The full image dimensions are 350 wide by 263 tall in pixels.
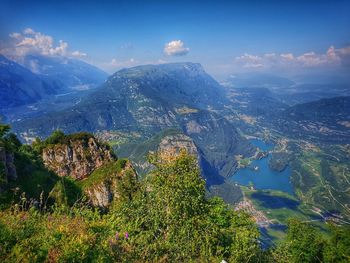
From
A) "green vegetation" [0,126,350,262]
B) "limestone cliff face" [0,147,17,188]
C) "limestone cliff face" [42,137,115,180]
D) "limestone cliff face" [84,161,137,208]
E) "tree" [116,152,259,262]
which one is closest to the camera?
"green vegetation" [0,126,350,262]

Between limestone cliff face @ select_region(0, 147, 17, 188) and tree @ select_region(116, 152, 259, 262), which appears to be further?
limestone cliff face @ select_region(0, 147, 17, 188)

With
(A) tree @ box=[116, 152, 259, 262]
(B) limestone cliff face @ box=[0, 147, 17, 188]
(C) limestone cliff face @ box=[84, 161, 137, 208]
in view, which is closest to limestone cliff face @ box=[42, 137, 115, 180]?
(C) limestone cliff face @ box=[84, 161, 137, 208]

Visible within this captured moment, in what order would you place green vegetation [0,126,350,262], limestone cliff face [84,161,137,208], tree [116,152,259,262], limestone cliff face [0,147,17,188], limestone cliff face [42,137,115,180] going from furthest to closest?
limestone cliff face [42,137,115,180] < limestone cliff face [84,161,137,208] < limestone cliff face [0,147,17,188] < tree [116,152,259,262] < green vegetation [0,126,350,262]

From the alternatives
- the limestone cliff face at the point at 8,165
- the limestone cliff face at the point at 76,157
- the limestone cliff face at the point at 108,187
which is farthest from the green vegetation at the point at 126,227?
the limestone cliff face at the point at 76,157

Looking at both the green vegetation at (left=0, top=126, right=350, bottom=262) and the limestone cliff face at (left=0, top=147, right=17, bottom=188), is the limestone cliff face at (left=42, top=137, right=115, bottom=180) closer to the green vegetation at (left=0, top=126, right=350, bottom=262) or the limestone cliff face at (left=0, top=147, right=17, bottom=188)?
the green vegetation at (left=0, top=126, right=350, bottom=262)

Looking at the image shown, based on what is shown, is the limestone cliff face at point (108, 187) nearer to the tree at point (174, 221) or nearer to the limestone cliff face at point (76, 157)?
the limestone cliff face at point (76, 157)

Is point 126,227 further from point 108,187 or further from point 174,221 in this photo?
point 108,187
